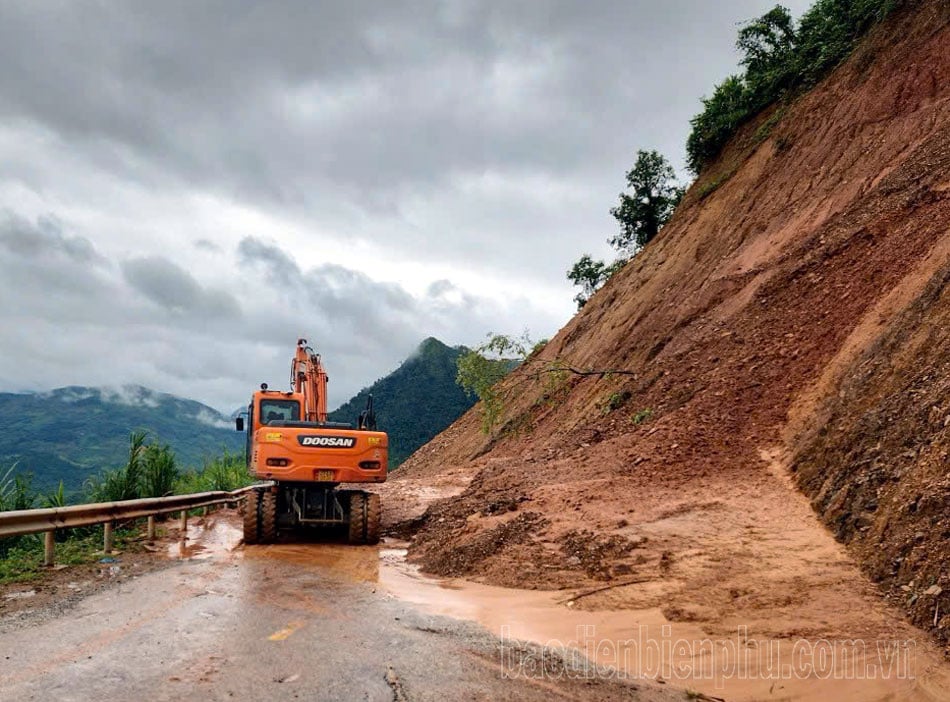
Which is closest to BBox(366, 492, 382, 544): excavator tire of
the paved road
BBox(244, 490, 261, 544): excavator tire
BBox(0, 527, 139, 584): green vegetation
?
BBox(244, 490, 261, 544): excavator tire

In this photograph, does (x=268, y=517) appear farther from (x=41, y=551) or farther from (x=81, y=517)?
(x=41, y=551)

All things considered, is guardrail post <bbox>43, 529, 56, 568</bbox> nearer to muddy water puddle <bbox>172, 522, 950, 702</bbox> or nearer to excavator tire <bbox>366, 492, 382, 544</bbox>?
muddy water puddle <bbox>172, 522, 950, 702</bbox>

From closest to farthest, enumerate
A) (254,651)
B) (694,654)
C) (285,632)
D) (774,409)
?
(254,651), (694,654), (285,632), (774,409)

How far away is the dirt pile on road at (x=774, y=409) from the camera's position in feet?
22.5

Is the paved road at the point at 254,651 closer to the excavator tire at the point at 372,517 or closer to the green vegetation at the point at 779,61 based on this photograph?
the excavator tire at the point at 372,517

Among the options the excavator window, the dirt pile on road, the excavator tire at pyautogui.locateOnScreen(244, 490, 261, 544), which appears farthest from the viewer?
the excavator window

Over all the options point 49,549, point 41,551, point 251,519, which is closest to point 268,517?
point 251,519

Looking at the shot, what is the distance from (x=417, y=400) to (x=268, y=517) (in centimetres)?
7801

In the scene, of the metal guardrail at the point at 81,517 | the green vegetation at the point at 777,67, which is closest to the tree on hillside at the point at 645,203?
the green vegetation at the point at 777,67

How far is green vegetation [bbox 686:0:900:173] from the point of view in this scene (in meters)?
23.9

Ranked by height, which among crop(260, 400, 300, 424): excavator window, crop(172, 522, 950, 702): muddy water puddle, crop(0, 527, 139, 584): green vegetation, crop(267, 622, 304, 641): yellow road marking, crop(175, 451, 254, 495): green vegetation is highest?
crop(260, 400, 300, 424): excavator window

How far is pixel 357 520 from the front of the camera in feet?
41.1

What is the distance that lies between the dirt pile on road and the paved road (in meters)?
2.07

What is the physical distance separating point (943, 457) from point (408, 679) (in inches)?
220
